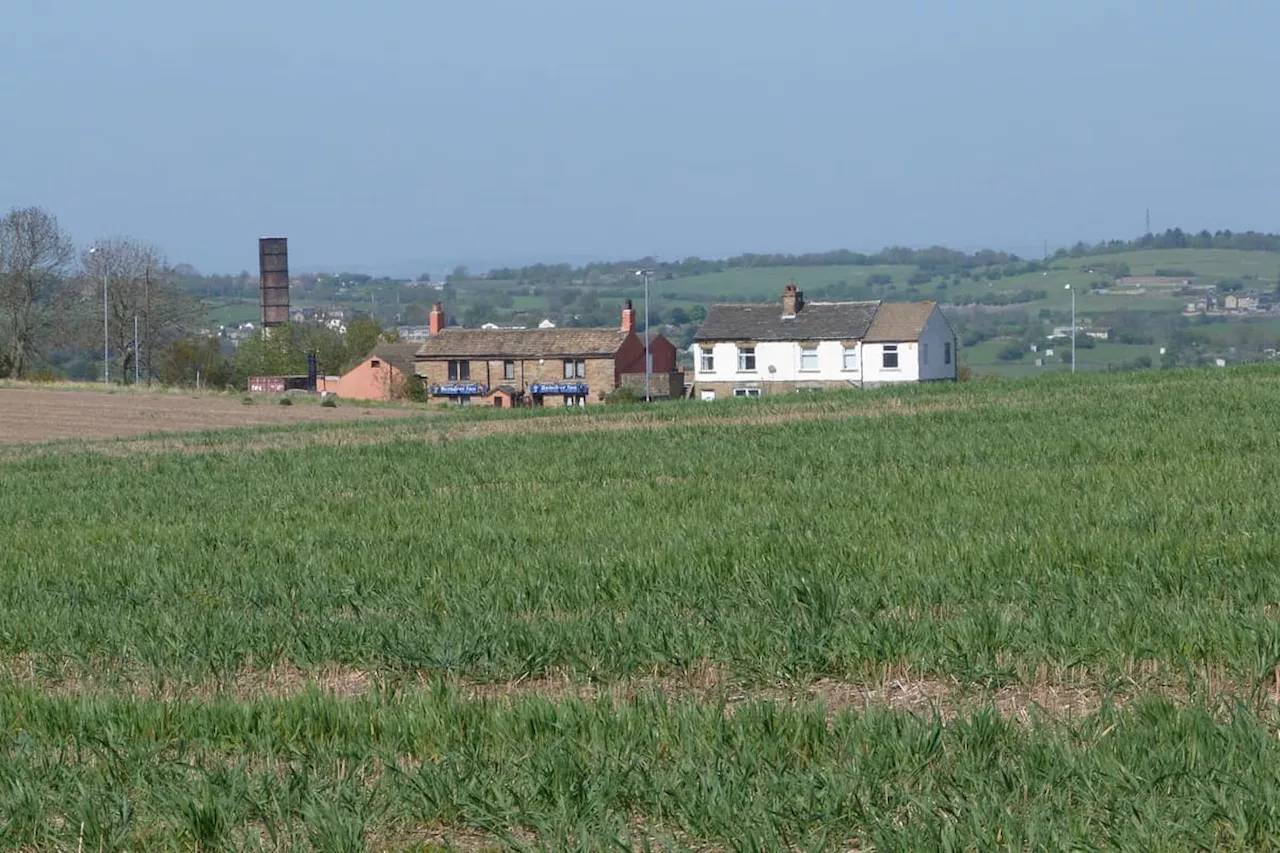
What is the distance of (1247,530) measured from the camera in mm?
14148

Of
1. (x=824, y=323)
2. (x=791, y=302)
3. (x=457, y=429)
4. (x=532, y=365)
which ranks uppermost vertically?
(x=791, y=302)

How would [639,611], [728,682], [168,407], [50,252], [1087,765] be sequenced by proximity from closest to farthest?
1. [1087,765]
2. [728,682]
3. [639,611]
4. [168,407]
5. [50,252]

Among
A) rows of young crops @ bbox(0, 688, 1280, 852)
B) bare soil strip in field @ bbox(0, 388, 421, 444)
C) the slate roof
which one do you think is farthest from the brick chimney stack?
rows of young crops @ bbox(0, 688, 1280, 852)

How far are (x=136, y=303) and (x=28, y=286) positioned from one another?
10303mm

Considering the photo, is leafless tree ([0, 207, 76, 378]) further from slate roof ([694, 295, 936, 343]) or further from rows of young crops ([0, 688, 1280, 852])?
rows of young crops ([0, 688, 1280, 852])

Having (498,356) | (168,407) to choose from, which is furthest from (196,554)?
(498,356)

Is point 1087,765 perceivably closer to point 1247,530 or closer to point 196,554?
point 1247,530

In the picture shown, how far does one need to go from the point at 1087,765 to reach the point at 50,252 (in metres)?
106

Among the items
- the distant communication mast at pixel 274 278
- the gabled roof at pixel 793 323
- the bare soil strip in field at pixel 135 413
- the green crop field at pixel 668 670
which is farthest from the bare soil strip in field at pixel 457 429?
the distant communication mast at pixel 274 278

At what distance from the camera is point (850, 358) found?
9938 centimetres

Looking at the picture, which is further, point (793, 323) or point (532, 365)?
point (532, 365)

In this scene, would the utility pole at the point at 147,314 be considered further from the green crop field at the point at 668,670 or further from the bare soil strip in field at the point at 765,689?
the bare soil strip in field at the point at 765,689

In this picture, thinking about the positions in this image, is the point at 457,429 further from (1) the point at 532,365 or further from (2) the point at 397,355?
(2) the point at 397,355

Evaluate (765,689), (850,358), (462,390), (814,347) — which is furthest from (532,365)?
(765,689)
